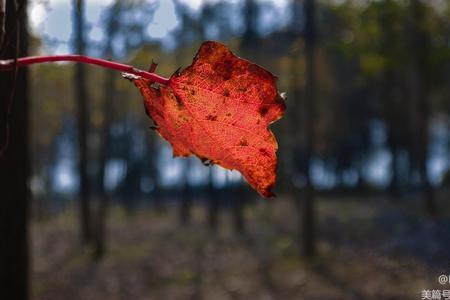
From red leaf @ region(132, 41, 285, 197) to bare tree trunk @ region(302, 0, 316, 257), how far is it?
10.9 metres

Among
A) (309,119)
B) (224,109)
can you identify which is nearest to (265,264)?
(309,119)

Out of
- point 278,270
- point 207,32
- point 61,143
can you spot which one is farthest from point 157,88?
point 61,143

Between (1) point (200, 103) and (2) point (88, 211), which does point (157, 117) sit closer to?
(1) point (200, 103)

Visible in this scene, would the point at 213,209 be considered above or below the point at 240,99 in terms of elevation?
below

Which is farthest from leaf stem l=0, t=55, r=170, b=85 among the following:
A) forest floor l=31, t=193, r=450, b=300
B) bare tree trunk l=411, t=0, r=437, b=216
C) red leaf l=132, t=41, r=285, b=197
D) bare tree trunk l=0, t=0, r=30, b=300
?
bare tree trunk l=411, t=0, r=437, b=216

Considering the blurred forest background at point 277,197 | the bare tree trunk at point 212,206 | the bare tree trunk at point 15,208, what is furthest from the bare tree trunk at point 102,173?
the bare tree trunk at point 15,208

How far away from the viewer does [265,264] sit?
39.0ft

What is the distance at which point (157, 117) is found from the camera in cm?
99

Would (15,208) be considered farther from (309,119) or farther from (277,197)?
(309,119)

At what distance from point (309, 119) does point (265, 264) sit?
3.53 m

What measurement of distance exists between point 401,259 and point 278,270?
263cm

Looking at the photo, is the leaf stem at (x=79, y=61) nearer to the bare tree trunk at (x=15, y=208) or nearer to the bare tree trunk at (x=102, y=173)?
the bare tree trunk at (x=15, y=208)

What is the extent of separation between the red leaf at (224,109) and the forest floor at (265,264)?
805 centimetres

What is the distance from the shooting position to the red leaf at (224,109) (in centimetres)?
90
